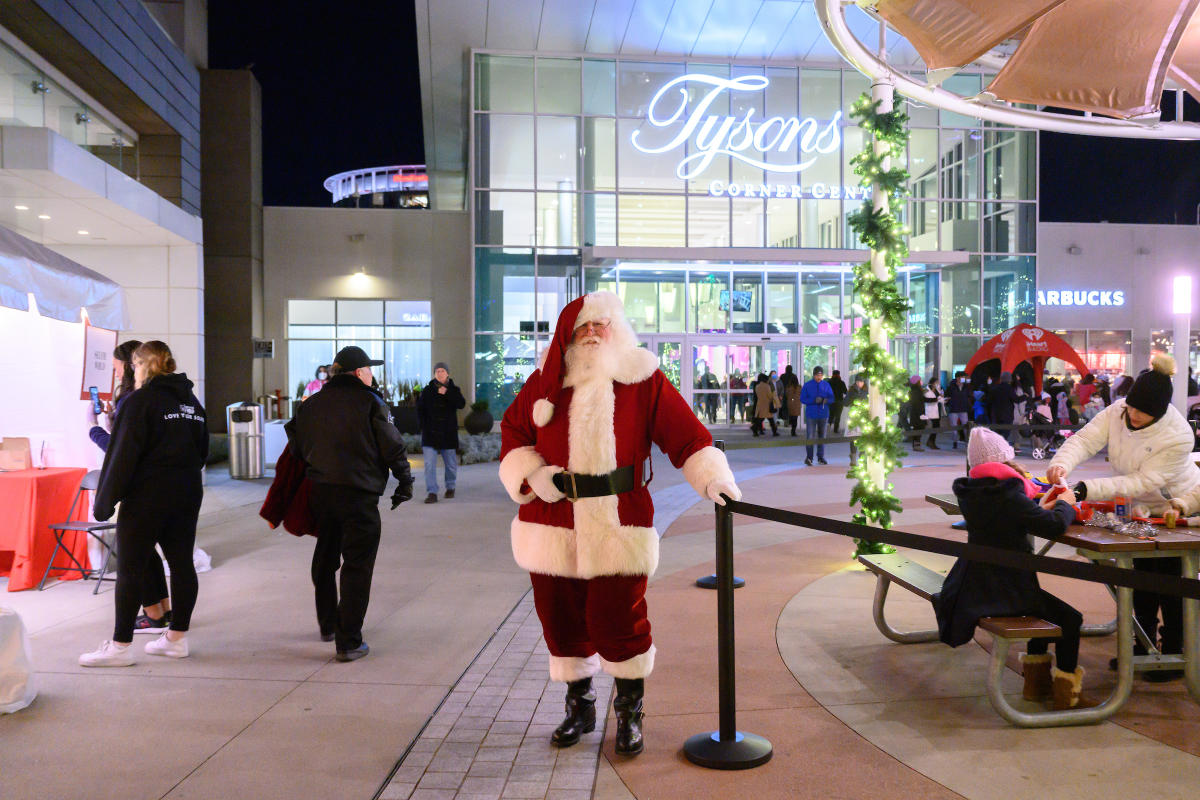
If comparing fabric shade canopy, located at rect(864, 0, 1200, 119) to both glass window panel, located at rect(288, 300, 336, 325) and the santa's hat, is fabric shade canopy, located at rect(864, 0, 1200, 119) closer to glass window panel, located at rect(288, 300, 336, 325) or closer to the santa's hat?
the santa's hat

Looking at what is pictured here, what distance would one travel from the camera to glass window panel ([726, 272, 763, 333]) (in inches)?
→ 951

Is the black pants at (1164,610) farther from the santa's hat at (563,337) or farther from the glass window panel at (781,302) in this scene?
the glass window panel at (781,302)

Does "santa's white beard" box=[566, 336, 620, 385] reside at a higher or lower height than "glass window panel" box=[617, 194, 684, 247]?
lower

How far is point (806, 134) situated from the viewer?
24078 mm

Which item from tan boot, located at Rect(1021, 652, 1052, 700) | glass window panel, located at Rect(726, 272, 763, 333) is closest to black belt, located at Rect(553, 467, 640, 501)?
tan boot, located at Rect(1021, 652, 1052, 700)

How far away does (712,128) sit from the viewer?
2366cm

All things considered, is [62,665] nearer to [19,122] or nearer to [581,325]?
[581,325]

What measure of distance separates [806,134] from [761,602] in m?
19.9

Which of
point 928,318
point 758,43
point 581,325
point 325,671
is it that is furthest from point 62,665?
point 928,318

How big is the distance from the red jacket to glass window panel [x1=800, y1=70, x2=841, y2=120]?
2148 cm

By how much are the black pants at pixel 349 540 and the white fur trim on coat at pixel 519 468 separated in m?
1.68

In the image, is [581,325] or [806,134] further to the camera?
[806,134]

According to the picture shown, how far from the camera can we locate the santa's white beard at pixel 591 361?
3.96 meters

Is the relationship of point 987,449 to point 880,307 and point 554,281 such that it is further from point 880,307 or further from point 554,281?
point 554,281
